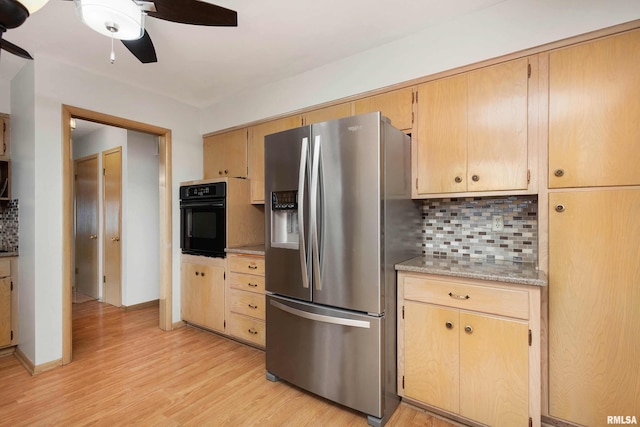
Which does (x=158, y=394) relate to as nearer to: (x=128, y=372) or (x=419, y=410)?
(x=128, y=372)

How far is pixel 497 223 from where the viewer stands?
6.78 feet

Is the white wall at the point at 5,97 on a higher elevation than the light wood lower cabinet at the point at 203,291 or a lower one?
higher

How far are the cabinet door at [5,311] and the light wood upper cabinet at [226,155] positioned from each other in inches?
78.2

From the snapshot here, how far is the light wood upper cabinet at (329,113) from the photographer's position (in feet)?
8.06

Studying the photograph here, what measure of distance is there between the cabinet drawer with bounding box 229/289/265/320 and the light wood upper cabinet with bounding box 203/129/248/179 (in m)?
1.20

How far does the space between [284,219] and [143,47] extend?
4.43 ft

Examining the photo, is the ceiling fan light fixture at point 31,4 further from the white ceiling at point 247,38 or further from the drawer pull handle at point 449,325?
the drawer pull handle at point 449,325

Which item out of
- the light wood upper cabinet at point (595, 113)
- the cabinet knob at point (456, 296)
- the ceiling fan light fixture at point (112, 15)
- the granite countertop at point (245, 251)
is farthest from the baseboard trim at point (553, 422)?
the ceiling fan light fixture at point (112, 15)

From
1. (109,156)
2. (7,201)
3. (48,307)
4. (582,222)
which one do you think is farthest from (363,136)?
(109,156)

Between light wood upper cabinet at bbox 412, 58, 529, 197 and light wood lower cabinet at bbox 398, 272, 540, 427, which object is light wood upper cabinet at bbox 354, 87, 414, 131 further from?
light wood lower cabinet at bbox 398, 272, 540, 427

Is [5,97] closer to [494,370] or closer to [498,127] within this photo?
[498,127]

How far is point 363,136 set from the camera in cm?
174

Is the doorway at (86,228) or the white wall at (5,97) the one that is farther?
the doorway at (86,228)

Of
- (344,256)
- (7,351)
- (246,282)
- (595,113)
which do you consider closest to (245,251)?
(246,282)
